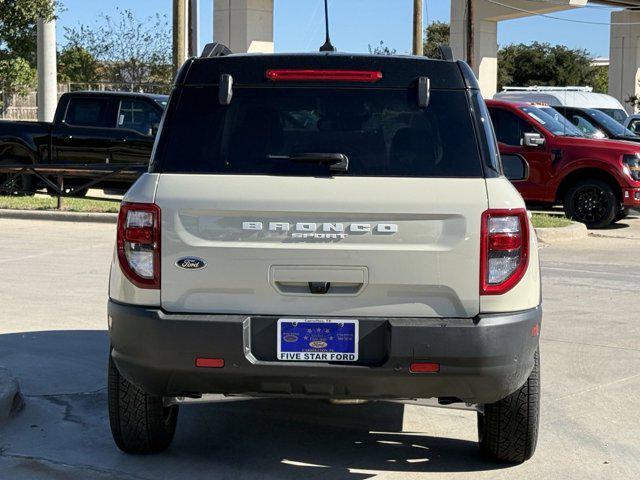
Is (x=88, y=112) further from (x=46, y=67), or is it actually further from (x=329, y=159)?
(x=329, y=159)

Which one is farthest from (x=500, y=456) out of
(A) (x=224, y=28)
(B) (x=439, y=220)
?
(A) (x=224, y=28)

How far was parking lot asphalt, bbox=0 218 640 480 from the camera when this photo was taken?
5.13 m

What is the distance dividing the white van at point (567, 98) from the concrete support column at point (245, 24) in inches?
312

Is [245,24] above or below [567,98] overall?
above

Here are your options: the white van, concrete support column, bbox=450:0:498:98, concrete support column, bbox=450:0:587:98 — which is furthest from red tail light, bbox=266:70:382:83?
concrete support column, bbox=450:0:498:98

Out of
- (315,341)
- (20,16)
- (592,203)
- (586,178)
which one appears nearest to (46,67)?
(20,16)

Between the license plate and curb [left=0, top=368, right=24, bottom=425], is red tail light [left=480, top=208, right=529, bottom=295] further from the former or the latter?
curb [left=0, top=368, right=24, bottom=425]

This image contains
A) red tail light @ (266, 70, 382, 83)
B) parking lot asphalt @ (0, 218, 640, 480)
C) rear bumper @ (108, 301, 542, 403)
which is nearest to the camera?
rear bumper @ (108, 301, 542, 403)

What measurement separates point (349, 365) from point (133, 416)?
3.96 feet

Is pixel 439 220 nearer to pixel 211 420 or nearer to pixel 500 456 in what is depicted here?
pixel 500 456

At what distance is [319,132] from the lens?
4758 mm

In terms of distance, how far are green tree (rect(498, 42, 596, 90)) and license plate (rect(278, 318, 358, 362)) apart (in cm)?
7831

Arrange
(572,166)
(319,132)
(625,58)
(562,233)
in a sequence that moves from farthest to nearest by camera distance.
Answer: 1. (625,58)
2. (572,166)
3. (562,233)
4. (319,132)

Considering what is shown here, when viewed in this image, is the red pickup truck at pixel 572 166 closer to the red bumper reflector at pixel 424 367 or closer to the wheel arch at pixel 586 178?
the wheel arch at pixel 586 178
